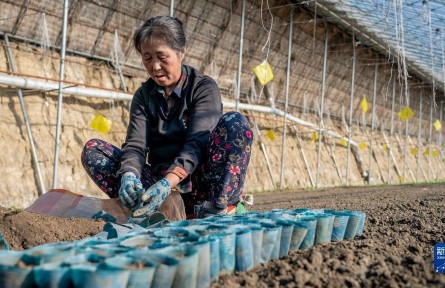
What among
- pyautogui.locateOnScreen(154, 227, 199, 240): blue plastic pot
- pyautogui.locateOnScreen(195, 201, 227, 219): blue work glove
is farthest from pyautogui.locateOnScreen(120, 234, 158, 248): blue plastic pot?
pyautogui.locateOnScreen(195, 201, 227, 219): blue work glove

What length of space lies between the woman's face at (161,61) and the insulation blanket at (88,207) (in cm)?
53

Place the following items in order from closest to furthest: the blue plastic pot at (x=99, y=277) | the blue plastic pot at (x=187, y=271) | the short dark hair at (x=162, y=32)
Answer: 1. the blue plastic pot at (x=99, y=277)
2. the blue plastic pot at (x=187, y=271)
3. the short dark hair at (x=162, y=32)

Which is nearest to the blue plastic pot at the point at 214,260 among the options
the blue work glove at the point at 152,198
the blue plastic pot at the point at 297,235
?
the blue plastic pot at the point at 297,235

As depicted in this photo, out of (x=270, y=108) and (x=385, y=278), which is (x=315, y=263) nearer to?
(x=385, y=278)

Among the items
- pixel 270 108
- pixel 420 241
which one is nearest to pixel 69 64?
pixel 270 108

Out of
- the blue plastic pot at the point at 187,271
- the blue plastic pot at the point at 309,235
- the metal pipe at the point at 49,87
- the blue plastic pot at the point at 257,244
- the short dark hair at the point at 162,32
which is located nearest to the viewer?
the blue plastic pot at the point at 187,271

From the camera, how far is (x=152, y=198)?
195cm

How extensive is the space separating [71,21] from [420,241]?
19.2 feet

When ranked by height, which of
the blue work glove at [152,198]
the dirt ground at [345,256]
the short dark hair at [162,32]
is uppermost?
the short dark hair at [162,32]

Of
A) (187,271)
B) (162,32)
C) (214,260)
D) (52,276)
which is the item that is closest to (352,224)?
(214,260)

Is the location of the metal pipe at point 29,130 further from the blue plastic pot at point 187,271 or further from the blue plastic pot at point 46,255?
the blue plastic pot at point 187,271

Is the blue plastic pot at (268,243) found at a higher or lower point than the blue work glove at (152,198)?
lower

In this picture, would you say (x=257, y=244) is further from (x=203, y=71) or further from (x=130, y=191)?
(x=203, y=71)

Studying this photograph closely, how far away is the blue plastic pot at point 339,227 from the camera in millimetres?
1875
